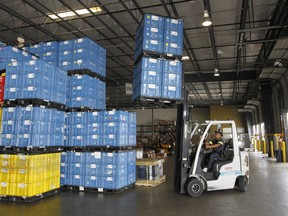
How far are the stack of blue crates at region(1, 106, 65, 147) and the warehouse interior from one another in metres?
1.49

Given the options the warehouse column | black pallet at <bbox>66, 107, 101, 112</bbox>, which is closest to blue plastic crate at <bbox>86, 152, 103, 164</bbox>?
black pallet at <bbox>66, 107, 101, 112</bbox>

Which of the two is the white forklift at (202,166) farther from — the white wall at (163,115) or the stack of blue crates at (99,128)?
the white wall at (163,115)

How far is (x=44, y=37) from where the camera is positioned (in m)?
14.0

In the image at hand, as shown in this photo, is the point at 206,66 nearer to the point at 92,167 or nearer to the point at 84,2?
the point at 84,2

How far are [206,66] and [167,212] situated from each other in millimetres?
14327

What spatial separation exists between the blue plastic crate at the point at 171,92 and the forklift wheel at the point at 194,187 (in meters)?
2.33

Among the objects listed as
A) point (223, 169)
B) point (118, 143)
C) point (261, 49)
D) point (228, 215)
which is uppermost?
point (261, 49)

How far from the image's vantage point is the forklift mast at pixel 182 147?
7270mm

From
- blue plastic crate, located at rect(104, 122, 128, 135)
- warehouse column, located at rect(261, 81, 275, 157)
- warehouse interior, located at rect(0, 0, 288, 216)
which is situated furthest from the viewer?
warehouse column, located at rect(261, 81, 275, 157)

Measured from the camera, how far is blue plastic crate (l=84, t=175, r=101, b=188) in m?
7.78


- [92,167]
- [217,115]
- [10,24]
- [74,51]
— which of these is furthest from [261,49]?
[217,115]

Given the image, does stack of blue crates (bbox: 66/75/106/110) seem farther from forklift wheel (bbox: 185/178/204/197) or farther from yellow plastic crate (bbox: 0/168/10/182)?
forklift wheel (bbox: 185/178/204/197)

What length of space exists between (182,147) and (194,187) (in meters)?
1.12

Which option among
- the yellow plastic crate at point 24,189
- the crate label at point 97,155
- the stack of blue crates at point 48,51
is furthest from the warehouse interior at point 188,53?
the stack of blue crates at point 48,51
